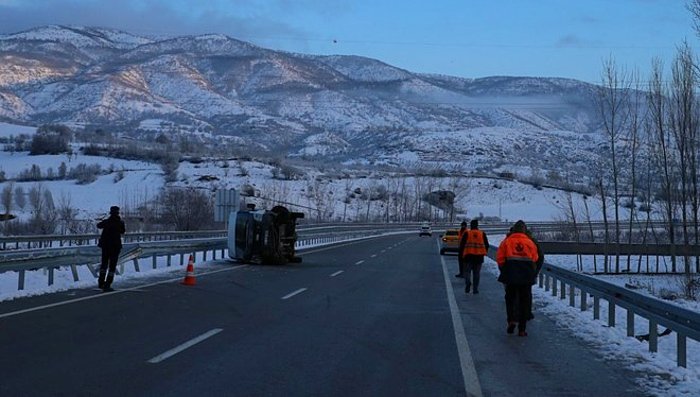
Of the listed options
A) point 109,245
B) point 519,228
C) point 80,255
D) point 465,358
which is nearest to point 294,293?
point 109,245

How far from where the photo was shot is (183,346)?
1019 cm

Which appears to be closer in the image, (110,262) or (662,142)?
(110,262)

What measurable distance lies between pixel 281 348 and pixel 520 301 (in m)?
3.96

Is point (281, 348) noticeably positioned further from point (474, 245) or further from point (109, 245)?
point (474, 245)

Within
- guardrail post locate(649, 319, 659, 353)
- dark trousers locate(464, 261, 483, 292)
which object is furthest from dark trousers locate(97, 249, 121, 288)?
guardrail post locate(649, 319, 659, 353)

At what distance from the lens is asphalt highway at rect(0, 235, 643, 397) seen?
7.98m

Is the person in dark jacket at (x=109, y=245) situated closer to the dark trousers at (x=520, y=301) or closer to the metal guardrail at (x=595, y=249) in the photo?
the dark trousers at (x=520, y=301)

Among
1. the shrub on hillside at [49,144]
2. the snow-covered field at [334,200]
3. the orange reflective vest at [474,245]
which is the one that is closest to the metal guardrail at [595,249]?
the snow-covered field at [334,200]

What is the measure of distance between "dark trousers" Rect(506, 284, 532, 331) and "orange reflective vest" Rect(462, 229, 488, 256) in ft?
23.1

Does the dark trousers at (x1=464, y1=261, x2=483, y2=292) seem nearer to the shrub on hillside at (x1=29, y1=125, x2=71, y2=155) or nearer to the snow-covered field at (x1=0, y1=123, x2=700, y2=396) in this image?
the snow-covered field at (x1=0, y1=123, x2=700, y2=396)

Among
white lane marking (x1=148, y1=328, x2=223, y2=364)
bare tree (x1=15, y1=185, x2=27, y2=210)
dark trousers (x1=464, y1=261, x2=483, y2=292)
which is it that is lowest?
white lane marking (x1=148, y1=328, x2=223, y2=364)

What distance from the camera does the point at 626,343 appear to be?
11.5 meters

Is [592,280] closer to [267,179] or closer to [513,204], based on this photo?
[267,179]

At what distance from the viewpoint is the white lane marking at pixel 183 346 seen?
9.21 metres
